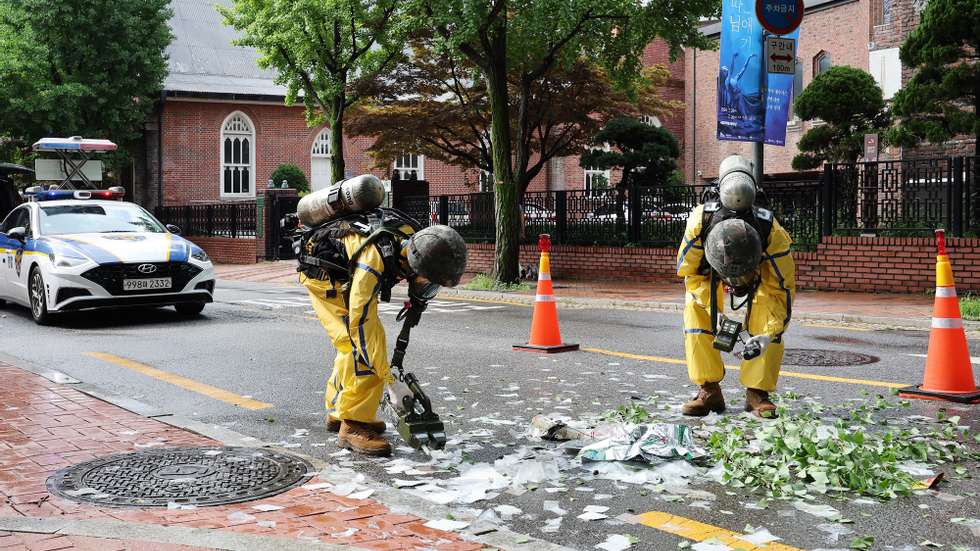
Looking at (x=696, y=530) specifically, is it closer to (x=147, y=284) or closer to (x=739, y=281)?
(x=739, y=281)

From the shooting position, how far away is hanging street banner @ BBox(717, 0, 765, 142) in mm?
13102

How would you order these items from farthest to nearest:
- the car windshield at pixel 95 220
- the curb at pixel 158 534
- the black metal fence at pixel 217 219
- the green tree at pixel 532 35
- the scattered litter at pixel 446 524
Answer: the black metal fence at pixel 217 219
the green tree at pixel 532 35
the car windshield at pixel 95 220
the scattered litter at pixel 446 524
the curb at pixel 158 534

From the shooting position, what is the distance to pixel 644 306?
14.6 metres

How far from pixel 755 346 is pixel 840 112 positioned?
18.6 metres

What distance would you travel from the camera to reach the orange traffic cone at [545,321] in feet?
31.4

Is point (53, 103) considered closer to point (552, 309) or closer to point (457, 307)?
point (457, 307)

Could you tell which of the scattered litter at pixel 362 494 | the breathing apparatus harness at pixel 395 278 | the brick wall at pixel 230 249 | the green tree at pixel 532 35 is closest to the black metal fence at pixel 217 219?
the brick wall at pixel 230 249

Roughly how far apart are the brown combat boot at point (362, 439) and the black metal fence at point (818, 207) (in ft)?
25.9

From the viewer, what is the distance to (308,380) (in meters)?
8.09

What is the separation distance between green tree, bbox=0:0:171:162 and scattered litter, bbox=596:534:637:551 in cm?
3395

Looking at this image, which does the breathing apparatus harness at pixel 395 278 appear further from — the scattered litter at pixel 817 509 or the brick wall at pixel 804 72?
the brick wall at pixel 804 72

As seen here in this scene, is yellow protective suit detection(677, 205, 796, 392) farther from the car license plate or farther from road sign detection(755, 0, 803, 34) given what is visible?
the car license plate

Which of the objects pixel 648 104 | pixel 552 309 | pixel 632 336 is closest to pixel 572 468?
pixel 552 309

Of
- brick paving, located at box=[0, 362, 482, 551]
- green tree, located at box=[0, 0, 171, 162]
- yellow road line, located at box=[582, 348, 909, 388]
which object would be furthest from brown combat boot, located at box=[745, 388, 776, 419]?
green tree, located at box=[0, 0, 171, 162]
